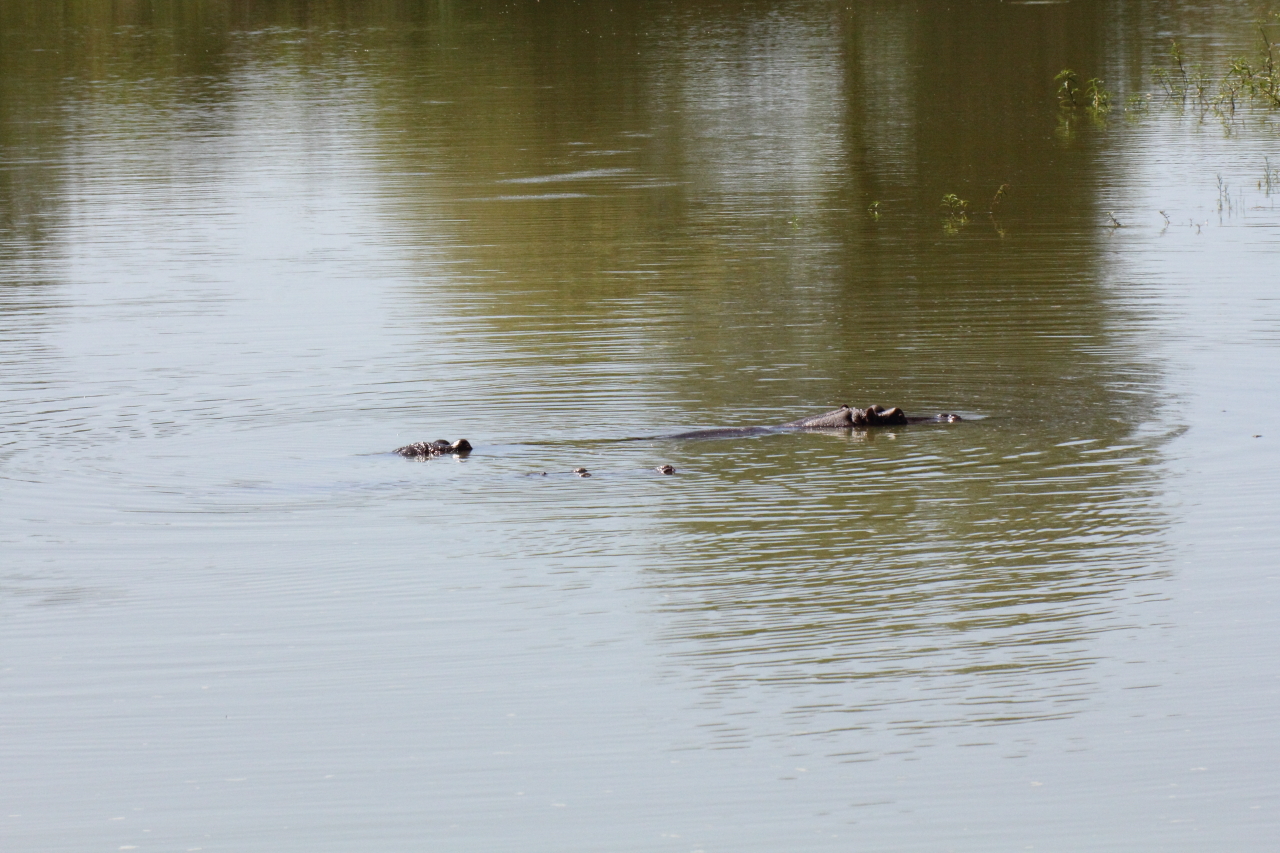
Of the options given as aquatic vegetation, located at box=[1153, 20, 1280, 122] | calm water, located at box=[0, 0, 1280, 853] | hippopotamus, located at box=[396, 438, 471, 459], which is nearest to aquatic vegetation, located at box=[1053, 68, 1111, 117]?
aquatic vegetation, located at box=[1153, 20, 1280, 122]

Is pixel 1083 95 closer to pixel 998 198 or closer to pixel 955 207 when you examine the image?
pixel 998 198

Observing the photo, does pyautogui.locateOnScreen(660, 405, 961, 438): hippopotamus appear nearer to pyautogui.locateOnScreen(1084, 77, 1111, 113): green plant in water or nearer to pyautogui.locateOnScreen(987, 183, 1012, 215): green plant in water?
pyautogui.locateOnScreen(987, 183, 1012, 215): green plant in water

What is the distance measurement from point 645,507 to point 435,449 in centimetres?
180

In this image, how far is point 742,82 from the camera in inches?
1447

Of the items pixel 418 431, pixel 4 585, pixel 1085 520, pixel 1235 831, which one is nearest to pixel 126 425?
pixel 418 431

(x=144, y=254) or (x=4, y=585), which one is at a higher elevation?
(x=144, y=254)

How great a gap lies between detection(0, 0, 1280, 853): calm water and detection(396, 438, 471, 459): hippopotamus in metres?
0.12

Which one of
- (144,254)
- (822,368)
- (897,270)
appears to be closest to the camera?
(822,368)

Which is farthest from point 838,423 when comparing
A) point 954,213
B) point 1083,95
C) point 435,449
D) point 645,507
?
point 1083,95

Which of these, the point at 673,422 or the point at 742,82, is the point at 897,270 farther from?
the point at 742,82

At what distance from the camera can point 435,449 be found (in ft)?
37.3

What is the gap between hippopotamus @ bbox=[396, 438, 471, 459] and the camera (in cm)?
1137

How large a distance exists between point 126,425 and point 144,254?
8.36 meters

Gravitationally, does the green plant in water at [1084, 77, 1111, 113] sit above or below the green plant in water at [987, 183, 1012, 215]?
above
